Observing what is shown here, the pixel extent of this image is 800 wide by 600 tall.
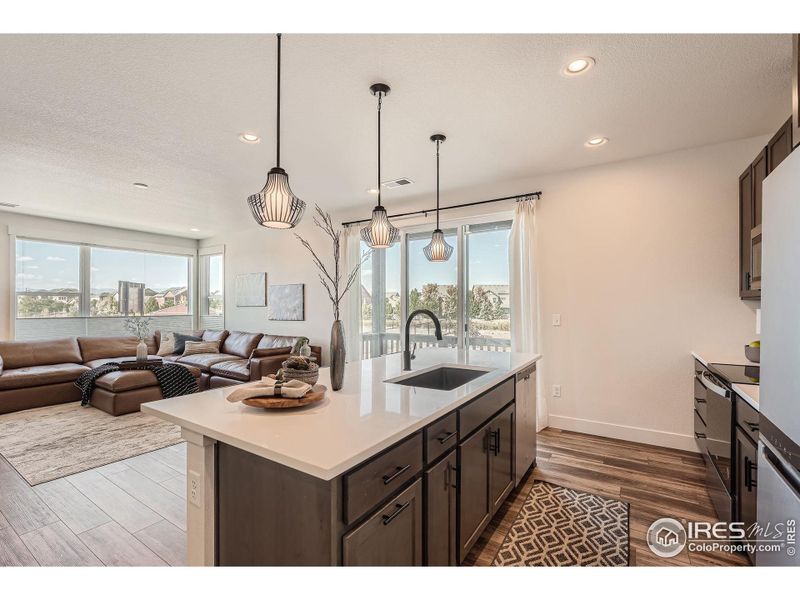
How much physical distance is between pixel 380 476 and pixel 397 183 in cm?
358

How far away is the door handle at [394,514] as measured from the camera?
1244 millimetres

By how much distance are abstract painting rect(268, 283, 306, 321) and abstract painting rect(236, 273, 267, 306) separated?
23cm

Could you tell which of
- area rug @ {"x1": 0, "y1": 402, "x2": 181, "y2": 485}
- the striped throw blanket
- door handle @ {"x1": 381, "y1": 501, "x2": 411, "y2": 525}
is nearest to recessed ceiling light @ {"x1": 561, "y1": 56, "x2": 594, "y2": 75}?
door handle @ {"x1": 381, "y1": 501, "x2": 411, "y2": 525}

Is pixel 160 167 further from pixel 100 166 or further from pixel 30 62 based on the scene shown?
pixel 30 62

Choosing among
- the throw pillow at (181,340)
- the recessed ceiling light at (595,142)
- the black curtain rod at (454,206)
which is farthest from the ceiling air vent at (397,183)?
the throw pillow at (181,340)

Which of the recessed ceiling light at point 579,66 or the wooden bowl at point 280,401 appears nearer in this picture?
the wooden bowl at point 280,401

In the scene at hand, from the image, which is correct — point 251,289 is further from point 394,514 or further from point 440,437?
point 394,514

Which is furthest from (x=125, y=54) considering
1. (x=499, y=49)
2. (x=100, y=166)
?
(x=100, y=166)

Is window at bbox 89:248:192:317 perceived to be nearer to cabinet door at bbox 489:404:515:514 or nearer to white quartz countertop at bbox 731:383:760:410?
cabinet door at bbox 489:404:515:514

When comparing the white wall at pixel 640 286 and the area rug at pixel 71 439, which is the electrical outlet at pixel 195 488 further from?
the white wall at pixel 640 286

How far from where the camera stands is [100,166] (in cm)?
369

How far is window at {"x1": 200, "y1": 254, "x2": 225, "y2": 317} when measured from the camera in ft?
24.4

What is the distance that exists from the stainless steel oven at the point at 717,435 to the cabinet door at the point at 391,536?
1.74 meters
